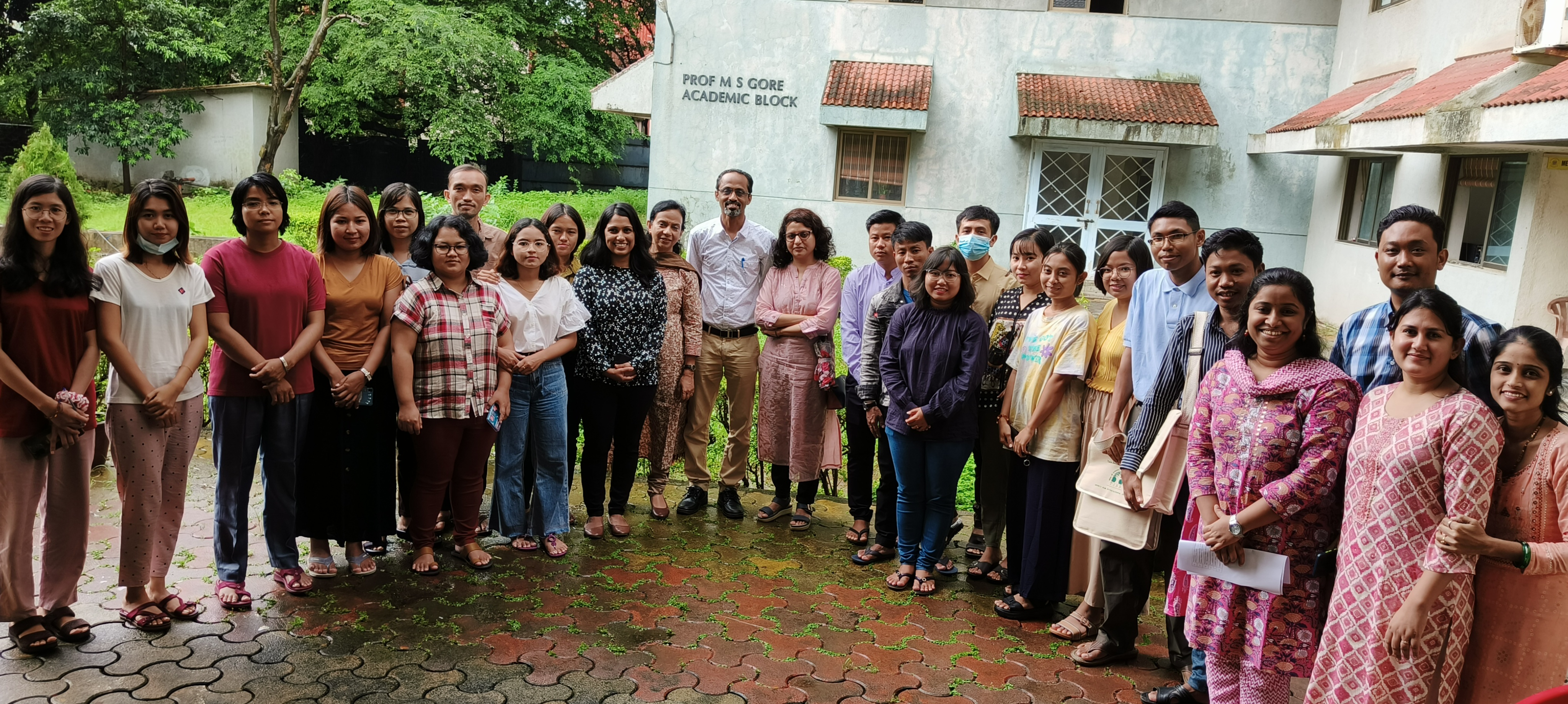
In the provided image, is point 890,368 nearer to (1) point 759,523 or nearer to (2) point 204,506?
(1) point 759,523

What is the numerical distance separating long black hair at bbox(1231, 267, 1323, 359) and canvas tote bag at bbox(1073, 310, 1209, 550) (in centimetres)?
42

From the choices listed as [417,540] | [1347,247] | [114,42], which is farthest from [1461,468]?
[114,42]

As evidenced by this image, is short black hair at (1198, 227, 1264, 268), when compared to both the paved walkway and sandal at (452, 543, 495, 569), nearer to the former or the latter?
A: the paved walkway

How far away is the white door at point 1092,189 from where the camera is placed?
14.5 metres

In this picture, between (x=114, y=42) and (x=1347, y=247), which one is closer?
(x=1347, y=247)

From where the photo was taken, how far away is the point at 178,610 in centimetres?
410

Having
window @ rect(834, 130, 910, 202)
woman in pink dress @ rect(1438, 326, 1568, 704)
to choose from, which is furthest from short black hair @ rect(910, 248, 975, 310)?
window @ rect(834, 130, 910, 202)

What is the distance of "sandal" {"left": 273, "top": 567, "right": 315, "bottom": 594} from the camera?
4.42 m

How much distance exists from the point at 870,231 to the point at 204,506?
3964 millimetres

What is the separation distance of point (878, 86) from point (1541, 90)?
7.80 metres

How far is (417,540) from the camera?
4793 mm

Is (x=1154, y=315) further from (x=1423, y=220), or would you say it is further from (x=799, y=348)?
(x=799, y=348)

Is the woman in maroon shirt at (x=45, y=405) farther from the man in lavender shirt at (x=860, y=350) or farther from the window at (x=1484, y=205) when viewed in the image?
the window at (x=1484, y=205)

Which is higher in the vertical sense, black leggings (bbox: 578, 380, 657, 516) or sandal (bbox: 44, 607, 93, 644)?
black leggings (bbox: 578, 380, 657, 516)
